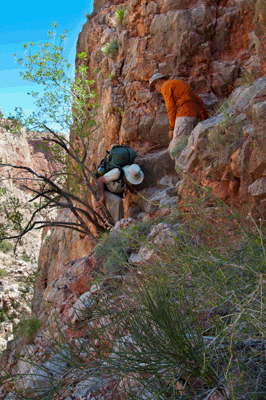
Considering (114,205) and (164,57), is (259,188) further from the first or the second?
(164,57)

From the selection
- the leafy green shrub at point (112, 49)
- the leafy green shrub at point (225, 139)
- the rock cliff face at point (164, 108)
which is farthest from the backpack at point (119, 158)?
the leafy green shrub at point (112, 49)

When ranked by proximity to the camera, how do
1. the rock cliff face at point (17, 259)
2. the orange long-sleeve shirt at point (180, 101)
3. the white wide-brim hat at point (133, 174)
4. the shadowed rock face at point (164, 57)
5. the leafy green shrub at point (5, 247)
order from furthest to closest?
1. the leafy green shrub at point (5, 247)
2. the rock cliff face at point (17, 259)
3. the shadowed rock face at point (164, 57)
4. the white wide-brim hat at point (133, 174)
5. the orange long-sleeve shirt at point (180, 101)

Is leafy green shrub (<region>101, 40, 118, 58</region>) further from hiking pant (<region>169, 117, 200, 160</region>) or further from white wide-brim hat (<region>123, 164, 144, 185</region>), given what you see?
hiking pant (<region>169, 117, 200, 160</region>)

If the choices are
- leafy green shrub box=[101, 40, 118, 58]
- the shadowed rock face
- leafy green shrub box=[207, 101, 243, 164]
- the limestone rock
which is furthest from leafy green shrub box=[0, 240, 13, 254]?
the limestone rock

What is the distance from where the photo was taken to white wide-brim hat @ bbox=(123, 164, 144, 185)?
6.75m

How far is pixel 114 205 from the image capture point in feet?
Answer: 23.0

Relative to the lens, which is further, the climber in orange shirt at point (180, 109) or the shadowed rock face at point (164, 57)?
the shadowed rock face at point (164, 57)

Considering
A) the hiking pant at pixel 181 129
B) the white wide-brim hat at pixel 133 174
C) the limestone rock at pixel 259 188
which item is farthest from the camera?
the white wide-brim hat at pixel 133 174

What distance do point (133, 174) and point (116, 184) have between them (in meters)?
0.51

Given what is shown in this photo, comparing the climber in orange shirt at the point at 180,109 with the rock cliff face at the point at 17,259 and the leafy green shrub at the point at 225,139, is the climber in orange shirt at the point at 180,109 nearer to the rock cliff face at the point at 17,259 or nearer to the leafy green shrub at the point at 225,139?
the leafy green shrub at the point at 225,139

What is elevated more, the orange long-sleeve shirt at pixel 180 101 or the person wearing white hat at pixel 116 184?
the orange long-sleeve shirt at pixel 180 101

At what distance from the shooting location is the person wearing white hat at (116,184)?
6.83 m

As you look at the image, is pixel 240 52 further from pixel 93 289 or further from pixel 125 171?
pixel 93 289

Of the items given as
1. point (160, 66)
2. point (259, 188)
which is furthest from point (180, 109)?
point (259, 188)
